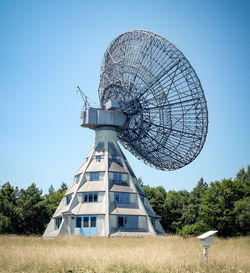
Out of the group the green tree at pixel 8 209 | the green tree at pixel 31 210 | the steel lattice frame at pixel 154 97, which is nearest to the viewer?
the steel lattice frame at pixel 154 97

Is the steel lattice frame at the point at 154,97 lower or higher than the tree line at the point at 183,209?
higher

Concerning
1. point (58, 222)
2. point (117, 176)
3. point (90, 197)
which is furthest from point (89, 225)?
point (117, 176)

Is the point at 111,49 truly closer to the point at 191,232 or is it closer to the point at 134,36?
the point at 134,36

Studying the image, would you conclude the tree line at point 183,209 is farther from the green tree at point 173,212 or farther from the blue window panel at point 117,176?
the blue window panel at point 117,176

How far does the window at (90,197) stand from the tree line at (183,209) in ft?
42.3

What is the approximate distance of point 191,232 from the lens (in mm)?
46594

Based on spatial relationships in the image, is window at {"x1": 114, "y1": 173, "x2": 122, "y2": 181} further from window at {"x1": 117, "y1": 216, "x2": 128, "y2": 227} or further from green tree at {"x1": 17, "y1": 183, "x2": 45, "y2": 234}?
green tree at {"x1": 17, "y1": 183, "x2": 45, "y2": 234}

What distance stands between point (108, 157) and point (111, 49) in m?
17.0

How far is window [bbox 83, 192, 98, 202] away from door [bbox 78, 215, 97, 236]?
274 centimetres

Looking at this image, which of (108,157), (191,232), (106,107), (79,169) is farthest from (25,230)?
(191,232)

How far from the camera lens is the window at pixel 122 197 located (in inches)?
1975

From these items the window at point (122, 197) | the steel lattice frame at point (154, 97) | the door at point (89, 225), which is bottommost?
the door at point (89, 225)

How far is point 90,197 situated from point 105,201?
2.72 meters

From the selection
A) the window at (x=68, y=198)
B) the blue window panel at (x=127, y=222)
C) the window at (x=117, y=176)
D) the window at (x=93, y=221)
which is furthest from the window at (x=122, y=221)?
the window at (x=68, y=198)
